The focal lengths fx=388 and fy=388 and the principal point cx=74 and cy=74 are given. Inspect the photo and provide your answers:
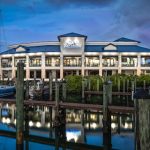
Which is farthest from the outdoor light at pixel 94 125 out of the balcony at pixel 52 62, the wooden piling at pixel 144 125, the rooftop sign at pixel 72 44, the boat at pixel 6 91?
the rooftop sign at pixel 72 44

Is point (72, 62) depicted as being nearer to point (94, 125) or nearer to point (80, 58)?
point (80, 58)

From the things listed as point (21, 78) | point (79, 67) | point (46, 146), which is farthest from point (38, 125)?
point (79, 67)

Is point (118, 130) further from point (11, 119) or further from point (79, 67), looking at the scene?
point (79, 67)

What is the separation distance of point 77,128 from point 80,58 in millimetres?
59587

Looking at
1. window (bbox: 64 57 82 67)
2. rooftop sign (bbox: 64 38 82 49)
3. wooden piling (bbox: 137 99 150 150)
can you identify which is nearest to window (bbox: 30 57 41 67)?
window (bbox: 64 57 82 67)

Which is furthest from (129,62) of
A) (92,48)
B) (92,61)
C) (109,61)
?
(92,48)

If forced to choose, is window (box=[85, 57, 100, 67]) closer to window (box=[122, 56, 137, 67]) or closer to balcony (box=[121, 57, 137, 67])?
balcony (box=[121, 57, 137, 67])

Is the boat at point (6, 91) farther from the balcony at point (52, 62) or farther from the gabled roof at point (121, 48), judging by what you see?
the gabled roof at point (121, 48)

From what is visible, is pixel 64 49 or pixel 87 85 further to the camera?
pixel 64 49

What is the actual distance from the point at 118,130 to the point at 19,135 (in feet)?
36.6

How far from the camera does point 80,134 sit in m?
26.3

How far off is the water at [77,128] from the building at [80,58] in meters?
48.4

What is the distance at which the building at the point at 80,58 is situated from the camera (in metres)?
86.6

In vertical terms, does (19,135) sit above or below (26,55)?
below
